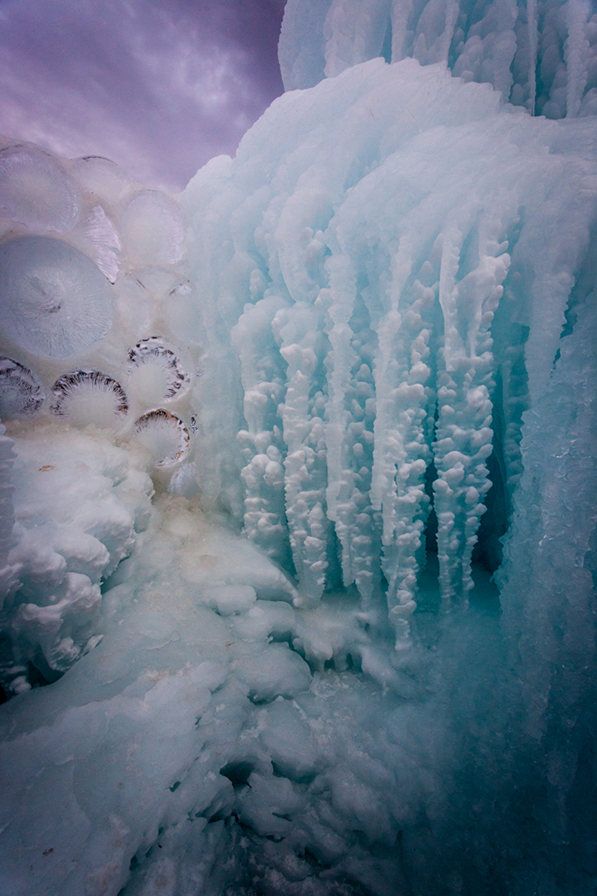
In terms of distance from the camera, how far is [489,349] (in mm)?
1462

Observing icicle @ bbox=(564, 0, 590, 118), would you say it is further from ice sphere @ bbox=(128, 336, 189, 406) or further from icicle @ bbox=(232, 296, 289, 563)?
ice sphere @ bbox=(128, 336, 189, 406)

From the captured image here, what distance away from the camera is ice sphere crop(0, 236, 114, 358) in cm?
171

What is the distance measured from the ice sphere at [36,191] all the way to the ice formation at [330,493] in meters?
0.01

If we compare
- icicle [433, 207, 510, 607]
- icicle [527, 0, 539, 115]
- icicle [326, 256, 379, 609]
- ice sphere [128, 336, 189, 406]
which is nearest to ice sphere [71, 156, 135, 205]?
ice sphere [128, 336, 189, 406]

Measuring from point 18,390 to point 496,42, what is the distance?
2610mm

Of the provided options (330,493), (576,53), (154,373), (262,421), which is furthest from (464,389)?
(154,373)

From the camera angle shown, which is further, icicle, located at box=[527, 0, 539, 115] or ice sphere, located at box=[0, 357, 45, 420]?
ice sphere, located at box=[0, 357, 45, 420]

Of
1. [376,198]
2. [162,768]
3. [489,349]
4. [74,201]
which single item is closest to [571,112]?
[376,198]

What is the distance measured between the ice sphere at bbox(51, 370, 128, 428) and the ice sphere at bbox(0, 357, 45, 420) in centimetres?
8

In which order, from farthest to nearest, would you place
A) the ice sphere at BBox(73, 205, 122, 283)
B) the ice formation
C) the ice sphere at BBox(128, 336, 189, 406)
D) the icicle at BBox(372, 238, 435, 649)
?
1. the ice sphere at BBox(128, 336, 189, 406)
2. the ice sphere at BBox(73, 205, 122, 283)
3. the icicle at BBox(372, 238, 435, 649)
4. the ice formation

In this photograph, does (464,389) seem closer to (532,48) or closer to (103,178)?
(532,48)

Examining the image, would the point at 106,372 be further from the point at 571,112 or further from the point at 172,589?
the point at 571,112

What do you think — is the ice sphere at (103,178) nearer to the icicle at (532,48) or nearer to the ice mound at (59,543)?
the ice mound at (59,543)

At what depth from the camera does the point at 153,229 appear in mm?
1995
